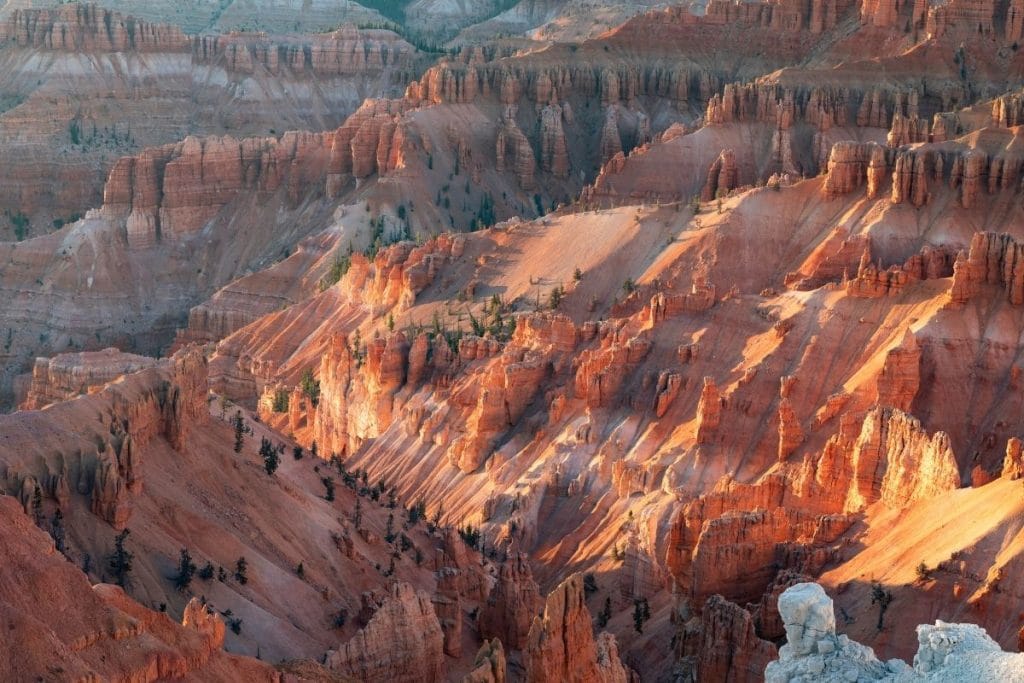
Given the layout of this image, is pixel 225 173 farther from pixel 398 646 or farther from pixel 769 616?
pixel 769 616

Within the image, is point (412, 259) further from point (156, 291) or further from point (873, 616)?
point (873, 616)

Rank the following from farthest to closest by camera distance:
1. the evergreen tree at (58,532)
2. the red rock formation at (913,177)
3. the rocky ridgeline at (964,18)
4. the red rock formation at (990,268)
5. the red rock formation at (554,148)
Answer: the red rock formation at (554,148) < the rocky ridgeline at (964,18) < the red rock formation at (913,177) < the red rock formation at (990,268) < the evergreen tree at (58,532)

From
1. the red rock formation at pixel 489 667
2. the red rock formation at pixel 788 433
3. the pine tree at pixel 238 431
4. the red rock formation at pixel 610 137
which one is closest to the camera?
the red rock formation at pixel 489 667

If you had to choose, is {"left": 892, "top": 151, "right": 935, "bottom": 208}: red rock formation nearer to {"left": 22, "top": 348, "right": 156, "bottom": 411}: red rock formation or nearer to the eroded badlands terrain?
the eroded badlands terrain

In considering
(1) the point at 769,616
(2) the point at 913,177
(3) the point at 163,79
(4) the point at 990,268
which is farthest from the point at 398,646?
(3) the point at 163,79

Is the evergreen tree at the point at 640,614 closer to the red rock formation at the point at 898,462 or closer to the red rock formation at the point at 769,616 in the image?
the red rock formation at the point at 769,616

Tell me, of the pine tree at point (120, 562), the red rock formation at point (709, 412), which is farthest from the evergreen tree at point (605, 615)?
the pine tree at point (120, 562)

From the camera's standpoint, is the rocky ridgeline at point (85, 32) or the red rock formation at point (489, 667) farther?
the rocky ridgeline at point (85, 32)

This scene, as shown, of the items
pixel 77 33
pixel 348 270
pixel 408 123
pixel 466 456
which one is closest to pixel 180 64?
pixel 77 33
